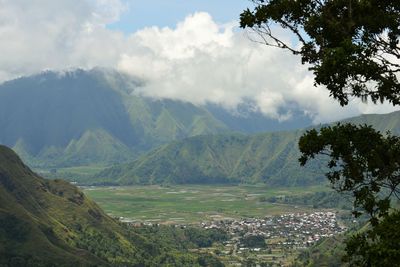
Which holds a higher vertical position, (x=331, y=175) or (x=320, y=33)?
(x=320, y=33)

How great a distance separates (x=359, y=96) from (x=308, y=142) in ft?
14.7

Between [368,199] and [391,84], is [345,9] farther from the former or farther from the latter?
[368,199]

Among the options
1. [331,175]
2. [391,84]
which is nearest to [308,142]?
[331,175]

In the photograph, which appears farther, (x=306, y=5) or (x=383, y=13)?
(x=306, y=5)

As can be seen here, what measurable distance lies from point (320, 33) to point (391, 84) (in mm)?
6111


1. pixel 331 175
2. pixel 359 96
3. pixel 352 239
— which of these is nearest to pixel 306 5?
pixel 359 96

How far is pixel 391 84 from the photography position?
35750 millimetres

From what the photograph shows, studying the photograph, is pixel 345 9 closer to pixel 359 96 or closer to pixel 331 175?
pixel 359 96

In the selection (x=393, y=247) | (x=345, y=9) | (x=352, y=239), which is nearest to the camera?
(x=393, y=247)

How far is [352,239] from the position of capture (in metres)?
34.8

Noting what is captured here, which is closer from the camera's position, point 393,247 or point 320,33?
point 393,247

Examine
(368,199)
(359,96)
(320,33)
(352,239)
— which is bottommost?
(352,239)

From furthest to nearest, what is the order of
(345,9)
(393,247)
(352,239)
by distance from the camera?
(345,9)
(352,239)
(393,247)

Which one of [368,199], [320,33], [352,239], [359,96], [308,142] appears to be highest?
[320,33]
